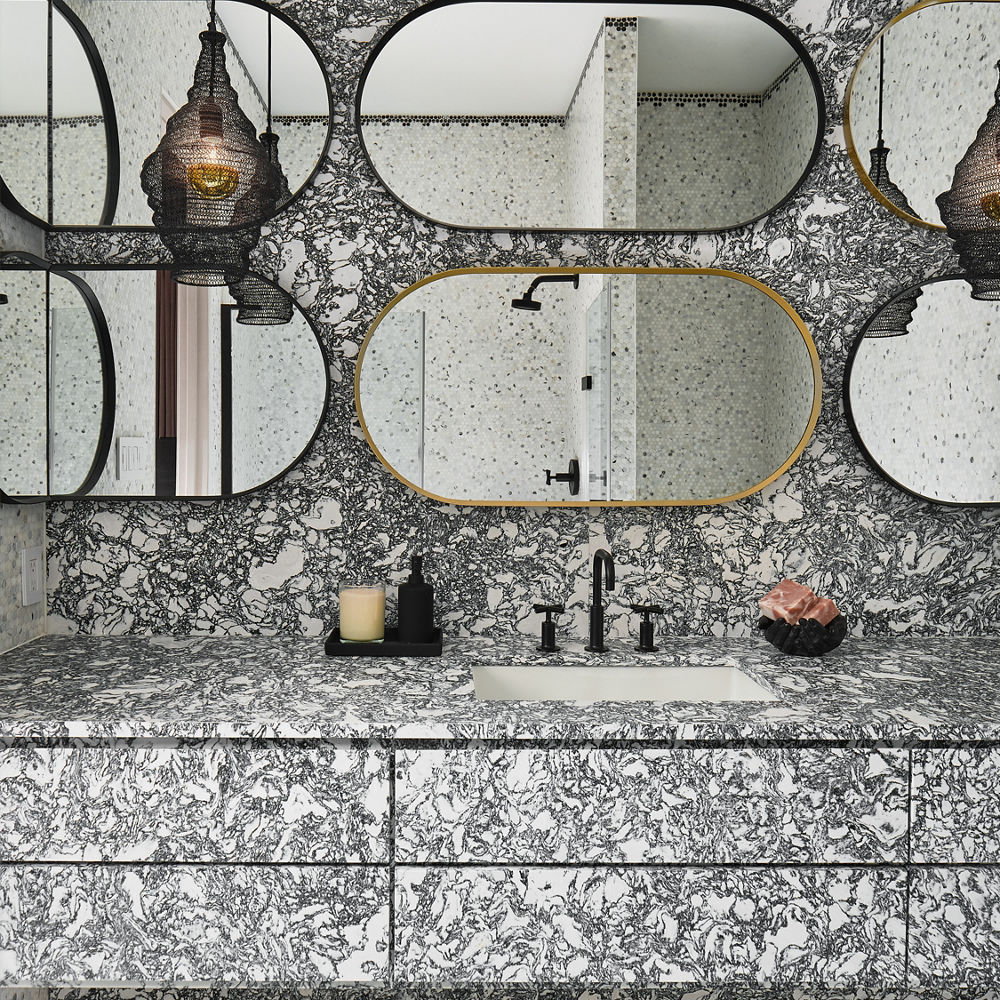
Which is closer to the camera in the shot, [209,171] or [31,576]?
[209,171]

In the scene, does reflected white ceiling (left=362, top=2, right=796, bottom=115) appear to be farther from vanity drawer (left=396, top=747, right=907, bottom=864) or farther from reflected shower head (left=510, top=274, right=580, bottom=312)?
vanity drawer (left=396, top=747, right=907, bottom=864)

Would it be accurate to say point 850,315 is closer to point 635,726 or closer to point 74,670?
point 635,726

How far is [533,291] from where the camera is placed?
201 centimetres

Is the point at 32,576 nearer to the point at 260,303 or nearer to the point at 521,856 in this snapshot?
the point at 260,303

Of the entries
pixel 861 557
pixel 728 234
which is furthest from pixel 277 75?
pixel 861 557

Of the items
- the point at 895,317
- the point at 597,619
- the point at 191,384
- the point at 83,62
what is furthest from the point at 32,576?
the point at 895,317

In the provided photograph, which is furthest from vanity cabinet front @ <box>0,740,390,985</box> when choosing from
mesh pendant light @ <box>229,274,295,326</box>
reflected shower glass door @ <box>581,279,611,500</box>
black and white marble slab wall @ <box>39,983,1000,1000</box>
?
mesh pendant light @ <box>229,274,295,326</box>

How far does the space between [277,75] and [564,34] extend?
0.68 meters

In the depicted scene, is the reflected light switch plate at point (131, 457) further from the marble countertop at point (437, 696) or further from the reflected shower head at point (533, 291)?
the reflected shower head at point (533, 291)

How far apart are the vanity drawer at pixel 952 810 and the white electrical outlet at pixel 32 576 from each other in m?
1.88

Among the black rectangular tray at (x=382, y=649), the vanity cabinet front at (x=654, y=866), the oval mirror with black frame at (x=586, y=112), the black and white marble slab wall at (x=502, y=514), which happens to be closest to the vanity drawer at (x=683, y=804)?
the vanity cabinet front at (x=654, y=866)

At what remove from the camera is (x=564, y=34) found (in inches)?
78.8

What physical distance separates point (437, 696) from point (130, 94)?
1574 mm

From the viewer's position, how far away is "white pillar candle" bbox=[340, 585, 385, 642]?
1921 mm
